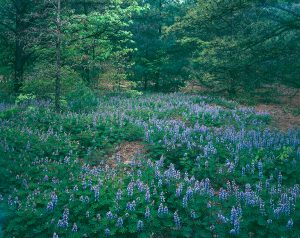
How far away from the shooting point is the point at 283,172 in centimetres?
787

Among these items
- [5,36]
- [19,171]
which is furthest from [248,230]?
[5,36]

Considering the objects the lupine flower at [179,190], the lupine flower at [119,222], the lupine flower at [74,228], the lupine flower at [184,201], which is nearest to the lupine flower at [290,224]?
the lupine flower at [184,201]

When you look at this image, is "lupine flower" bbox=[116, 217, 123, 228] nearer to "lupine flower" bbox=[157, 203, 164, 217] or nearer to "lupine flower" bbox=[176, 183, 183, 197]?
"lupine flower" bbox=[157, 203, 164, 217]

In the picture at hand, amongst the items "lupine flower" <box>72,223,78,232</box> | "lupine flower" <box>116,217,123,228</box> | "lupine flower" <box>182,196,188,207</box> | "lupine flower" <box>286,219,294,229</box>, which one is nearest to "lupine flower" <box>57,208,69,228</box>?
"lupine flower" <box>72,223,78,232</box>

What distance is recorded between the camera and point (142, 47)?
21656 mm

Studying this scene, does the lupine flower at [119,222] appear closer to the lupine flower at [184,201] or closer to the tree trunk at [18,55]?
the lupine flower at [184,201]

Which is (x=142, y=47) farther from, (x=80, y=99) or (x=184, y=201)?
(x=184, y=201)

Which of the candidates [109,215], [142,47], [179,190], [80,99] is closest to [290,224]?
[179,190]

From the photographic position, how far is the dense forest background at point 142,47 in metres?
9.93

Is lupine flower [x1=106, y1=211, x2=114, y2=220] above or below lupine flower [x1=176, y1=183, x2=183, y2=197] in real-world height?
below

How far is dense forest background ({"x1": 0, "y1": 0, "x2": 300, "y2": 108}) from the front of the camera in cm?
993

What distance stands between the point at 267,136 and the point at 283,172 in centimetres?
245

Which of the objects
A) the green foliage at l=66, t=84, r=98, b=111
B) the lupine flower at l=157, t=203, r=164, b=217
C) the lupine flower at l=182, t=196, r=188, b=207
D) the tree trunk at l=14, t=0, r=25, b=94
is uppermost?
the tree trunk at l=14, t=0, r=25, b=94

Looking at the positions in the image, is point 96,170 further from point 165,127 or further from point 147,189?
point 165,127
